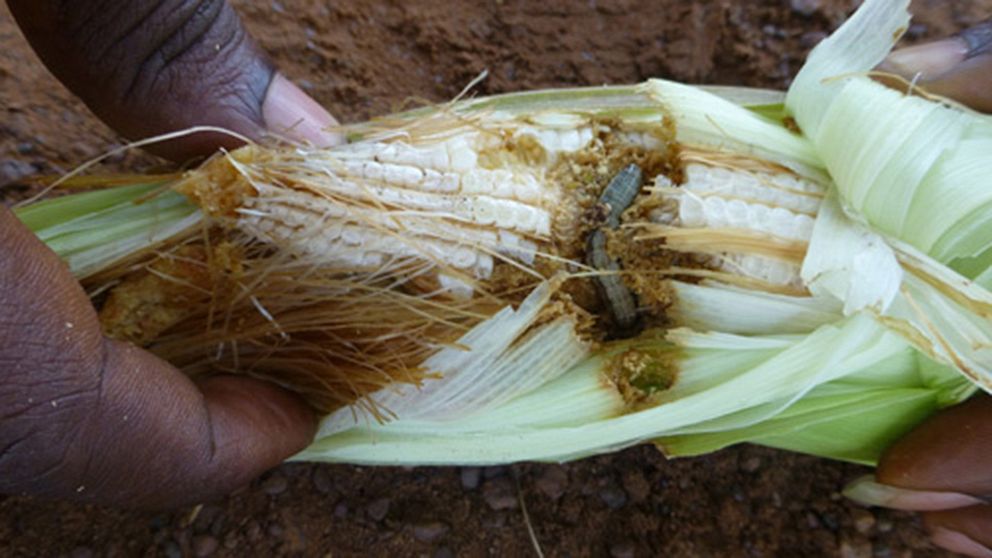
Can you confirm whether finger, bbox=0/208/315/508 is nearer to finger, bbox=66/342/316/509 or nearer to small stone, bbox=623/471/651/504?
finger, bbox=66/342/316/509

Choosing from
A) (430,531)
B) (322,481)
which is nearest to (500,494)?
(430,531)

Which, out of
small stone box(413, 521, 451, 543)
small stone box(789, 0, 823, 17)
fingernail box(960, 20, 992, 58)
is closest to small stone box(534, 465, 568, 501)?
small stone box(413, 521, 451, 543)

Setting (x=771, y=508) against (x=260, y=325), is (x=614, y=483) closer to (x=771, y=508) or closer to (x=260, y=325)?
(x=771, y=508)

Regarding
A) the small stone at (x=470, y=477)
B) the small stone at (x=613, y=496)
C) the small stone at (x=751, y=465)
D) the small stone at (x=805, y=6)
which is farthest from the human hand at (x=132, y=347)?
the small stone at (x=805, y=6)

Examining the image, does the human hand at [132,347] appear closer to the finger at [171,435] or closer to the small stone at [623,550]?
the finger at [171,435]

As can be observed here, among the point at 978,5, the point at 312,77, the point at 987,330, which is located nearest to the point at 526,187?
the point at 987,330

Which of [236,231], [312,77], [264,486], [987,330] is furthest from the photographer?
[312,77]
